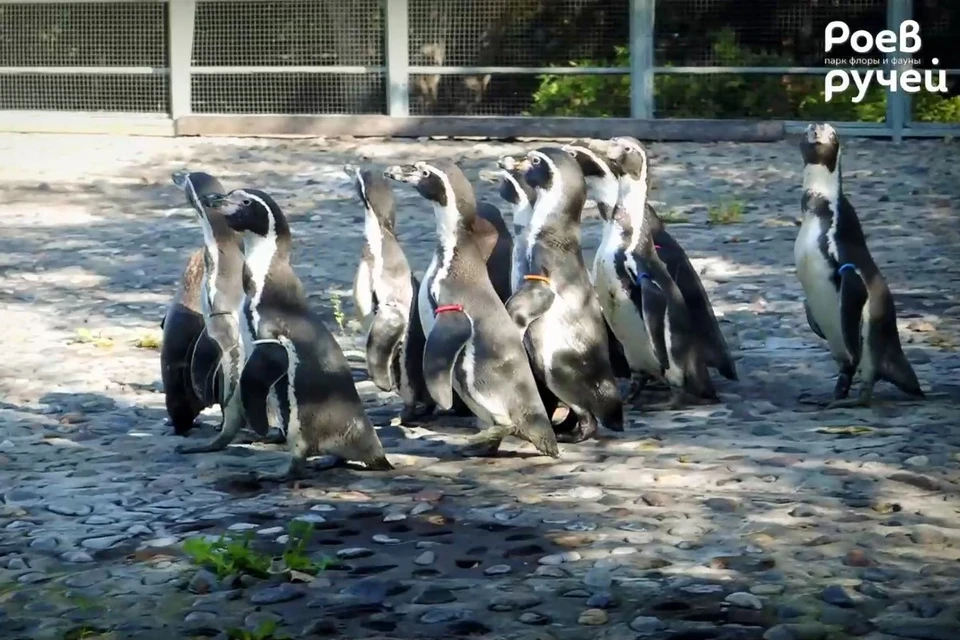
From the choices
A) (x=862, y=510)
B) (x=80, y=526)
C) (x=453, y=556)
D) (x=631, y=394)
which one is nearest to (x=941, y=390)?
(x=631, y=394)

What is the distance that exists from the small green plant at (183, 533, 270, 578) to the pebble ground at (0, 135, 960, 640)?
0.04m

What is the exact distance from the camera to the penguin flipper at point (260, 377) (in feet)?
16.2

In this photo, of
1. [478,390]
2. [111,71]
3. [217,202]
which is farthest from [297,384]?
[111,71]

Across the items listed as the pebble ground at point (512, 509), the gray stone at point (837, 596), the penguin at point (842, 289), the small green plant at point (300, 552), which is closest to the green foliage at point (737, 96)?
the pebble ground at point (512, 509)

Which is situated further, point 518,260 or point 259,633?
point 518,260

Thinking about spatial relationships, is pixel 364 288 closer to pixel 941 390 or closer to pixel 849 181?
pixel 941 390

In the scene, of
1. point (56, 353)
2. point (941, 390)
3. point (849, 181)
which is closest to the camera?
point (941, 390)

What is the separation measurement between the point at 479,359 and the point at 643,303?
40.3 inches

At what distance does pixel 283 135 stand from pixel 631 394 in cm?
973

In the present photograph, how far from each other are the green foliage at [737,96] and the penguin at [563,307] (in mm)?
9614

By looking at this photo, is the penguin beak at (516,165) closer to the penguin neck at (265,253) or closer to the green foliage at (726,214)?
the penguin neck at (265,253)

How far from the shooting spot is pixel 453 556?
162 inches

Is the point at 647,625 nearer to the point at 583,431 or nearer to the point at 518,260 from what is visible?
the point at 583,431

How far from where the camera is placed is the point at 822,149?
6402 millimetres
